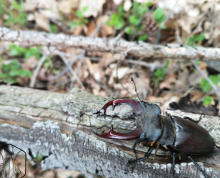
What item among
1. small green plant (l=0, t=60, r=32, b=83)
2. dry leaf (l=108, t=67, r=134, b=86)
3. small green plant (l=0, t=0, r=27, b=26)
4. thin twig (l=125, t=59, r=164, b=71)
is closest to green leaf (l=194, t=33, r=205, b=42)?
thin twig (l=125, t=59, r=164, b=71)

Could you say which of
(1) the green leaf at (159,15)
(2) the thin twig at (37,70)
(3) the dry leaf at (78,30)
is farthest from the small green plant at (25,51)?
(1) the green leaf at (159,15)

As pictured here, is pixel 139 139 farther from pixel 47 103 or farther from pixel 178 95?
pixel 178 95

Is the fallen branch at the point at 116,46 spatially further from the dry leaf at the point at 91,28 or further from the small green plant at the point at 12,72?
the dry leaf at the point at 91,28

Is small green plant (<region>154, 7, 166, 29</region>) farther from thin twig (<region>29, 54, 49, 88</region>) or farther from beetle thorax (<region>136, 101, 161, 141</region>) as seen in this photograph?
thin twig (<region>29, 54, 49, 88</region>)

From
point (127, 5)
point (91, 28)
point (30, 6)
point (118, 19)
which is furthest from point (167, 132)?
point (30, 6)

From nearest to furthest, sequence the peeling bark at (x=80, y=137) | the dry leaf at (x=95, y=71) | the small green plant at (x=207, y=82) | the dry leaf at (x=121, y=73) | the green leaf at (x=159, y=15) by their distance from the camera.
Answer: the peeling bark at (x=80, y=137) < the small green plant at (x=207, y=82) < the green leaf at (x=159, y=15) < the dry leaf at (x=121, y=73) < the dry leaf at (x=95, y=71)

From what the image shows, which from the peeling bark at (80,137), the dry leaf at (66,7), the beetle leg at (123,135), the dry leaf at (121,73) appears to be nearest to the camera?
the beetle leg at (123,135)
